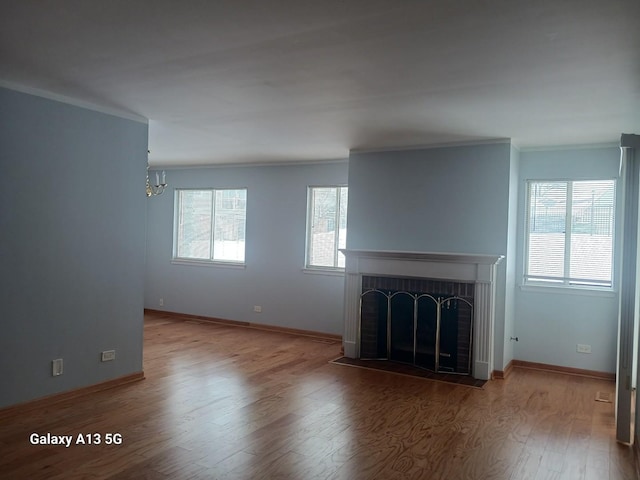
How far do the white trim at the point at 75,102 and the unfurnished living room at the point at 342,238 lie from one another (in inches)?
0.6

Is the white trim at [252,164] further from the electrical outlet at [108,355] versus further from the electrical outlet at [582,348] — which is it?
the electrical outlet at [108,355]

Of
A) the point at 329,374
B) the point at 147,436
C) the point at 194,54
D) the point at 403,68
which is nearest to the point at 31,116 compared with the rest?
the point at 194,54

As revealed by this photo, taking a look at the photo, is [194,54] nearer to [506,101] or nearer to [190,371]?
[506,101]

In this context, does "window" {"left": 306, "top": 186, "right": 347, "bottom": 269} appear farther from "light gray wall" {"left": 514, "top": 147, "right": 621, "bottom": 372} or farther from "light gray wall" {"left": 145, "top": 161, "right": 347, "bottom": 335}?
"light gray wall" {"left": 514, "top": 147, "right": 621, "bottom": 372}

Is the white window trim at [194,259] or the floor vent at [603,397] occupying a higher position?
the white window trim at [194,259]

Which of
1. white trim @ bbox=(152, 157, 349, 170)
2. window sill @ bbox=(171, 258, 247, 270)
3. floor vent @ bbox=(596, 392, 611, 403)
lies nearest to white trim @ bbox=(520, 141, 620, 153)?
white trim @ bbox=(152, 157, 349, 170)

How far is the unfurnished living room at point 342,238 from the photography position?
2697 mm

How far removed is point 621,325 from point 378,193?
2.93m

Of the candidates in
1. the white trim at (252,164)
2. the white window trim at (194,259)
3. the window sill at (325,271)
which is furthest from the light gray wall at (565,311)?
the white window trim at (194,259)

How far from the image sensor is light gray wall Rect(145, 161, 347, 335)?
271 inches

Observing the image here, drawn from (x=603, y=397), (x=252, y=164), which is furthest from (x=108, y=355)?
(x=603, y=397)

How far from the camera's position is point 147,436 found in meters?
3.35

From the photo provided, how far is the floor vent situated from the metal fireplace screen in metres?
1.16

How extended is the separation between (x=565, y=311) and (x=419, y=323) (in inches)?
60.7
